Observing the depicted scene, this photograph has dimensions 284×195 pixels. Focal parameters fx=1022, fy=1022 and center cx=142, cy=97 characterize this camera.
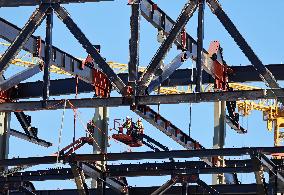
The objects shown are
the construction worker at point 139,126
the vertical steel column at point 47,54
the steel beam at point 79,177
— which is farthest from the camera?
the construction worker at point 139,126

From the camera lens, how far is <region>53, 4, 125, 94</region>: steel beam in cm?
2764

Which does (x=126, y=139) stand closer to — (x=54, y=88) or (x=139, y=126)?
(x=139, y=126)

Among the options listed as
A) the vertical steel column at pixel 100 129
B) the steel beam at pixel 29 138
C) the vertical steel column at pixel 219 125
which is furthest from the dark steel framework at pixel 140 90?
the steel beam at pixel 29 138

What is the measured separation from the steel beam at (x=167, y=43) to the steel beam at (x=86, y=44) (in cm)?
65

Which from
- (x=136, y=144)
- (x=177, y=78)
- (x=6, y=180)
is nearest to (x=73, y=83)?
(x=177, y=78)

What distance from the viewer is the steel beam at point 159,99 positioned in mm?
26406

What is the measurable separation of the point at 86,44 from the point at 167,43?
2265mm

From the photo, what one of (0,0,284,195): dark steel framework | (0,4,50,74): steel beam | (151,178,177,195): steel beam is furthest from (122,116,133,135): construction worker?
(0,4,50,74): steel beam

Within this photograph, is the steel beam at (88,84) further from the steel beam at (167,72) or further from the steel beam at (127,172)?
the steel beam at (127,172)

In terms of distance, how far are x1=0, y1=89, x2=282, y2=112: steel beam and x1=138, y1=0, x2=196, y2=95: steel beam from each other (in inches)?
19.7

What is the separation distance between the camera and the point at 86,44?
27.7m

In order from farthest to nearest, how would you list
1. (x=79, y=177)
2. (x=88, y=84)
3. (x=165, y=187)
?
(x=88, y=84) < (x=165, y=187) < (x=79, y=177)

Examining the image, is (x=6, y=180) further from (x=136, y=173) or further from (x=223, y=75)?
(x=223, y=75)

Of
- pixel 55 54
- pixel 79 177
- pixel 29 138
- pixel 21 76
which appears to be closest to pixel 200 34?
pixel 79 177
